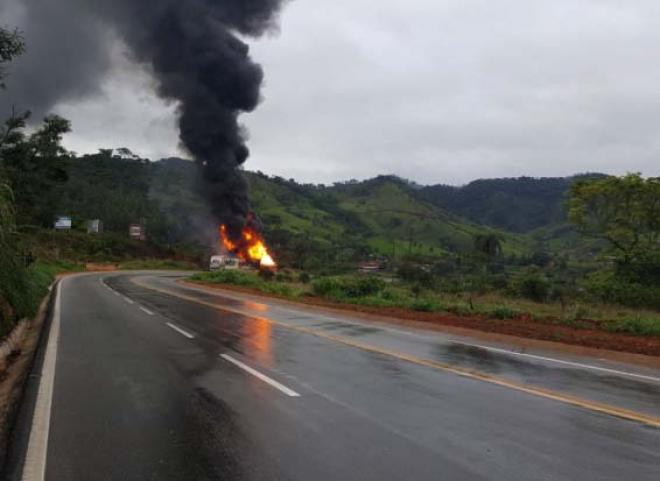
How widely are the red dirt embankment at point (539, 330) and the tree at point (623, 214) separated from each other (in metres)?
22.4

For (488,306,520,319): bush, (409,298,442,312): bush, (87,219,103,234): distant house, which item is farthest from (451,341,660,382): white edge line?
(87,219,103,234): distant house

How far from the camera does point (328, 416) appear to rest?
6141 millimetres

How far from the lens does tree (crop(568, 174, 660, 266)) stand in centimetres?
3634

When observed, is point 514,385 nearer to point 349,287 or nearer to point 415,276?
point 349,287

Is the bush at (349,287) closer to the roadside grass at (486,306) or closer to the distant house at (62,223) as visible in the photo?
the roadside grass at (486,306)

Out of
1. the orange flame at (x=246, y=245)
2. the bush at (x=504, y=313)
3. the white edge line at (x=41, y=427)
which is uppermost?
the orange flame at (x=246, y=245)

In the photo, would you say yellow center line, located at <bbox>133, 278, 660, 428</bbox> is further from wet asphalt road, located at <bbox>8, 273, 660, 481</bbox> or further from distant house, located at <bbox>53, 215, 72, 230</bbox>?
distant house, located at <bbox>53, 215, 72, 230</bbox>

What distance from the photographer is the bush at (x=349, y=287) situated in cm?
2583

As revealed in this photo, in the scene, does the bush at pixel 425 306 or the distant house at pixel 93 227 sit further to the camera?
the distant house at pixel 93 227

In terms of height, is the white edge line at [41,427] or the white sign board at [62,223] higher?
the white sign board at [62,223]

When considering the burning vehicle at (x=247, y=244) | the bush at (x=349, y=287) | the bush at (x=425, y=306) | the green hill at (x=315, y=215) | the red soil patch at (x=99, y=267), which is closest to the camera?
the bush at (x=425, y=306)

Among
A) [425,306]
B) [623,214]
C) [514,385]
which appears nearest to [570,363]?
[514,385]

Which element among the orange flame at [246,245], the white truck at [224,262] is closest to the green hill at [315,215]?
the orange flame at [246,245]

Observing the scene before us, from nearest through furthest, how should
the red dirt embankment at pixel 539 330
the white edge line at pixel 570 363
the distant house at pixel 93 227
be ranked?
the white edge line at pixel 570 363 → the red dirt embankment at pixel 539 330 → the distant house at pixel 93 227
